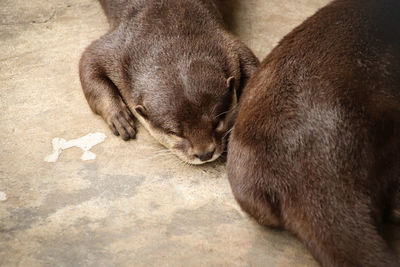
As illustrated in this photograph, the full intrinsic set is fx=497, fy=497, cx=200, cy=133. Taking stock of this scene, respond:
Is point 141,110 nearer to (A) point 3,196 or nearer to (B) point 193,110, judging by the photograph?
(B) point 193,110

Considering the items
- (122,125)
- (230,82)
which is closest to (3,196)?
(122,125)

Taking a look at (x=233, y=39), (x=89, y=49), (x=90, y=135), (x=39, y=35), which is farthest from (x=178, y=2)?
(x=39, y=35)

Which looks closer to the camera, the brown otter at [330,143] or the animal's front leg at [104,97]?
the brown otter at [330,143]

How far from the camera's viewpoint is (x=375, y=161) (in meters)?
2.06

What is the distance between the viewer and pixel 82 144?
291cm

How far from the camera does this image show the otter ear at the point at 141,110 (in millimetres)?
2792

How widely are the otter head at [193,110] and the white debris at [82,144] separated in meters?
0.36

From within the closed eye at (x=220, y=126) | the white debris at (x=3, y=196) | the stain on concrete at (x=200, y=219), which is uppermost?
the closed eye at (x=220, y=126)

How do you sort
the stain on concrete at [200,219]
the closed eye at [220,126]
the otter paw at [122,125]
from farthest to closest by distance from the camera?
the otter paw at [122,125] → the closed eye at [220,126] → the stain on concrete at [200,219]

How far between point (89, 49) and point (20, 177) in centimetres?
100

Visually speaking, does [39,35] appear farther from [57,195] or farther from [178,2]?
[57,195]

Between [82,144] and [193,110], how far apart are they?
750mm

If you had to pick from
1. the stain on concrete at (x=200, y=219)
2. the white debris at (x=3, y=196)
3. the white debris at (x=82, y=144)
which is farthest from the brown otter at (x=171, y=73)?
the white debris at (x=3, y=196)

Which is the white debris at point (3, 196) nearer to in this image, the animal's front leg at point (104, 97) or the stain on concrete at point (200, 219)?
the animal's front leg at point (104, 97)
